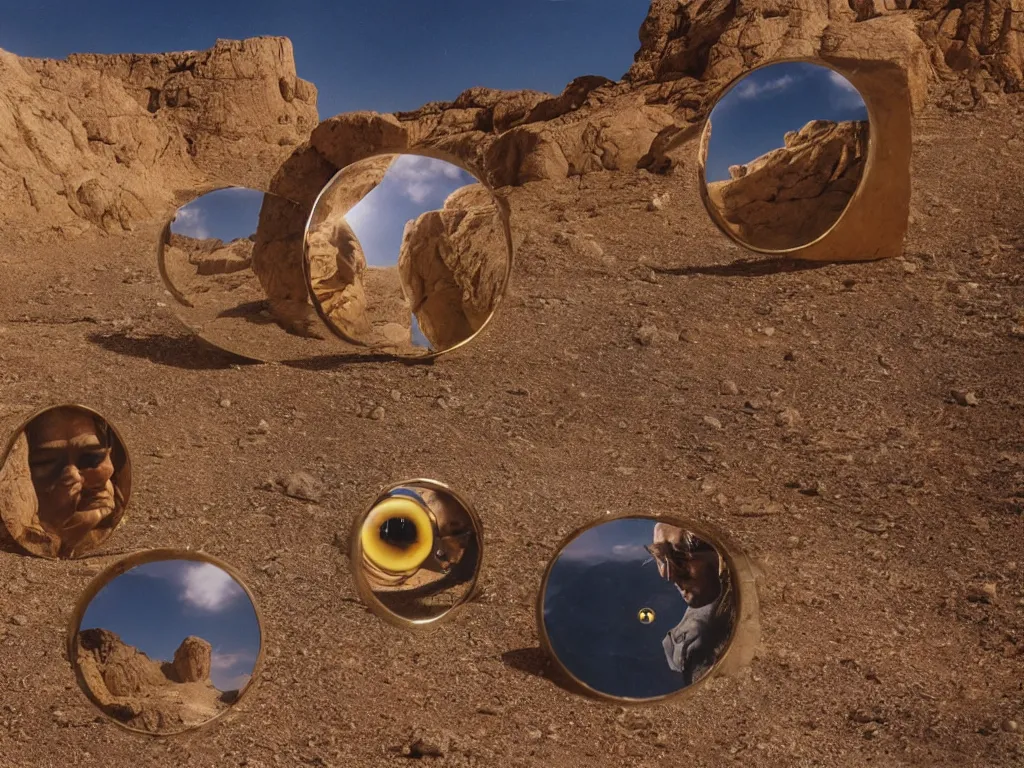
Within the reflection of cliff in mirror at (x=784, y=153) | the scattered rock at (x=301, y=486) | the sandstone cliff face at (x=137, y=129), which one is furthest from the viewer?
the sandstone cliff face at (x=137, y=129)

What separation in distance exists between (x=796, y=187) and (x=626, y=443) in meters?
1.24

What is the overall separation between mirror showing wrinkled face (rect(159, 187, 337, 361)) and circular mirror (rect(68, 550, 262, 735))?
1231 mm

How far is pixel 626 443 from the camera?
313 cm

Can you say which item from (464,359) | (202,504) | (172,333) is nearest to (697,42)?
(464,359)

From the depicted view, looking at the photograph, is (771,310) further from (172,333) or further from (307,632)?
(172,333)

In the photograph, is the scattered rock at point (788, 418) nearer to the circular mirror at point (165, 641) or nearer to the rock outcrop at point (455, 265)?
the rock outcrop at point (455, 265)

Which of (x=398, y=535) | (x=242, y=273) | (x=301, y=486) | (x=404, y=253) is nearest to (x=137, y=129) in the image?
(x=242, y=273)

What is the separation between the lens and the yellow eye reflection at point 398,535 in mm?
2602

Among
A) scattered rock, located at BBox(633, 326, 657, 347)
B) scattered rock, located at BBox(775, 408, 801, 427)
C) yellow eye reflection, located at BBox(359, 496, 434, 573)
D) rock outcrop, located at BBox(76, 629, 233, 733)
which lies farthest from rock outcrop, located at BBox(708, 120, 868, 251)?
rock outcrop, located at BBox(76, 629, 233, 733)

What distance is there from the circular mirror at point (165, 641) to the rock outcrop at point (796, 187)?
2.21 metres

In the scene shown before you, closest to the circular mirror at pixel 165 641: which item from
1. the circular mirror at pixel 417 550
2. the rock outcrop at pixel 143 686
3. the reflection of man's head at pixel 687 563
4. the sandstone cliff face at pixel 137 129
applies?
the rock outcrop at pixel 143 686

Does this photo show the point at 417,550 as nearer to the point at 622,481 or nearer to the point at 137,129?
the point at 622,481

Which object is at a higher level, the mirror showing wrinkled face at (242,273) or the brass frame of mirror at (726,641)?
the mirror showing wrinkled face at (242,273)

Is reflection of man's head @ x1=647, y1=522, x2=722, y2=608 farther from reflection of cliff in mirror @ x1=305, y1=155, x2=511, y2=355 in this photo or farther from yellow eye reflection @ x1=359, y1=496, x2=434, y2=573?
reflection of cliff in mirror @ x1=305, y1=155, x2=511, y2=355
